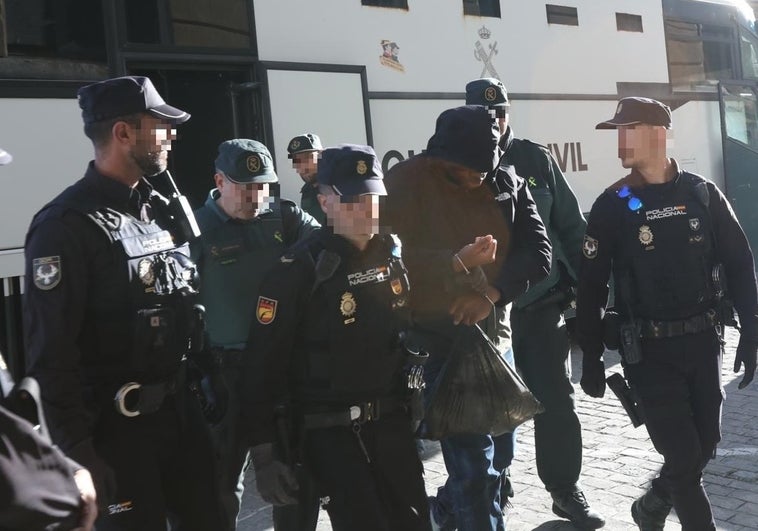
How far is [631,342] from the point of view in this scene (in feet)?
11.9

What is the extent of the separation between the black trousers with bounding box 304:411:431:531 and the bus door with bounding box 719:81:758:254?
8.28 m

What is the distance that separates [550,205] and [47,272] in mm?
2653

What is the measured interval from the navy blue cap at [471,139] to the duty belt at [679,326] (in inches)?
38.9

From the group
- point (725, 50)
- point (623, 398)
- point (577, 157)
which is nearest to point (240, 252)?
point (623, 398)

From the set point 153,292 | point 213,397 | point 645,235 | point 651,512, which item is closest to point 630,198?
point 645,235

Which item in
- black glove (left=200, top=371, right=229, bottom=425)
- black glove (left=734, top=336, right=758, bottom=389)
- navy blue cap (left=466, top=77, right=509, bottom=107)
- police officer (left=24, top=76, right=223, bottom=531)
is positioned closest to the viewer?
police officer (left=24, top=76, right=223, bottom=531)

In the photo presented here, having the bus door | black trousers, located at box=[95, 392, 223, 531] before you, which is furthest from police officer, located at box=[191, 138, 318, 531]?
the bus door

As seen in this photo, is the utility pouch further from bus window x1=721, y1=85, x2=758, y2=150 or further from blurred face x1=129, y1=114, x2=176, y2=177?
bus window x1=721, y1=85, x2=758, y2=150

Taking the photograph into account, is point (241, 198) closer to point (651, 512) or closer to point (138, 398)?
point (138, 398)

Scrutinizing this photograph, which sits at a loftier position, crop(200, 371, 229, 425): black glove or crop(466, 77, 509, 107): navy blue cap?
crop(466, 77, 509, 107): navy blue cap

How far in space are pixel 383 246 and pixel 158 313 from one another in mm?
816

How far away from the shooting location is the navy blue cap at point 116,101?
2.81 metres

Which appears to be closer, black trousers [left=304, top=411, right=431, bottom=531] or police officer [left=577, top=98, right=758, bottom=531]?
black trousers [left=304, top=411, right=431, bottom=531]

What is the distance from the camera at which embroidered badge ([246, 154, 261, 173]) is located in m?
4.01
